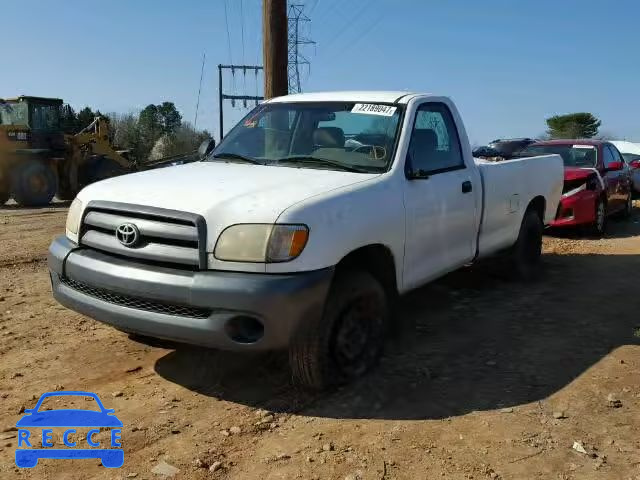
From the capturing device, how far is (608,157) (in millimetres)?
11320

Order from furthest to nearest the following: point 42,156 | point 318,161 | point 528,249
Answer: point 42,156, point 528,249, point 318,161

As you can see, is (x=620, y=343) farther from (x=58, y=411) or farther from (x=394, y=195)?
(x=58, y=411)

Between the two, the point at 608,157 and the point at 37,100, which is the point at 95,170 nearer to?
the point at 37,100

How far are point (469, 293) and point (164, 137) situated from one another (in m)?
46.6

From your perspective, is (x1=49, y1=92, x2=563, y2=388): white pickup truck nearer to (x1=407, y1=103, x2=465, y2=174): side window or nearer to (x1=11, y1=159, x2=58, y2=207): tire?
(x1=407, y1=103, x2=465, y2=174): side window

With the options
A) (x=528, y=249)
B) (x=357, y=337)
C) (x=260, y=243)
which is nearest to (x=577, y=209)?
(x=528, y=249)

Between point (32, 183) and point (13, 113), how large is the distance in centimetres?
259

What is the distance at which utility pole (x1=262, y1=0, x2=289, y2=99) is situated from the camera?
7559 millimetres

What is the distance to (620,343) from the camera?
505 cm

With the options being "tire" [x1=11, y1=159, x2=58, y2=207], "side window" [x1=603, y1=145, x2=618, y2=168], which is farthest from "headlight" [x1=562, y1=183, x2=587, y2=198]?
"tire" [x1=11, y1=159, x2=58, y2=207]

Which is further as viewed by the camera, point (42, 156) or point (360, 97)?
point (42, 156)

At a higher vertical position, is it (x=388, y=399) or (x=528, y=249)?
(x=528, y=249)

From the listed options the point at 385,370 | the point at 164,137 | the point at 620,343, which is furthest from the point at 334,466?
the point at 164,137

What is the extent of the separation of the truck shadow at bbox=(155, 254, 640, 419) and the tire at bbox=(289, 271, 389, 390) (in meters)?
0.14
